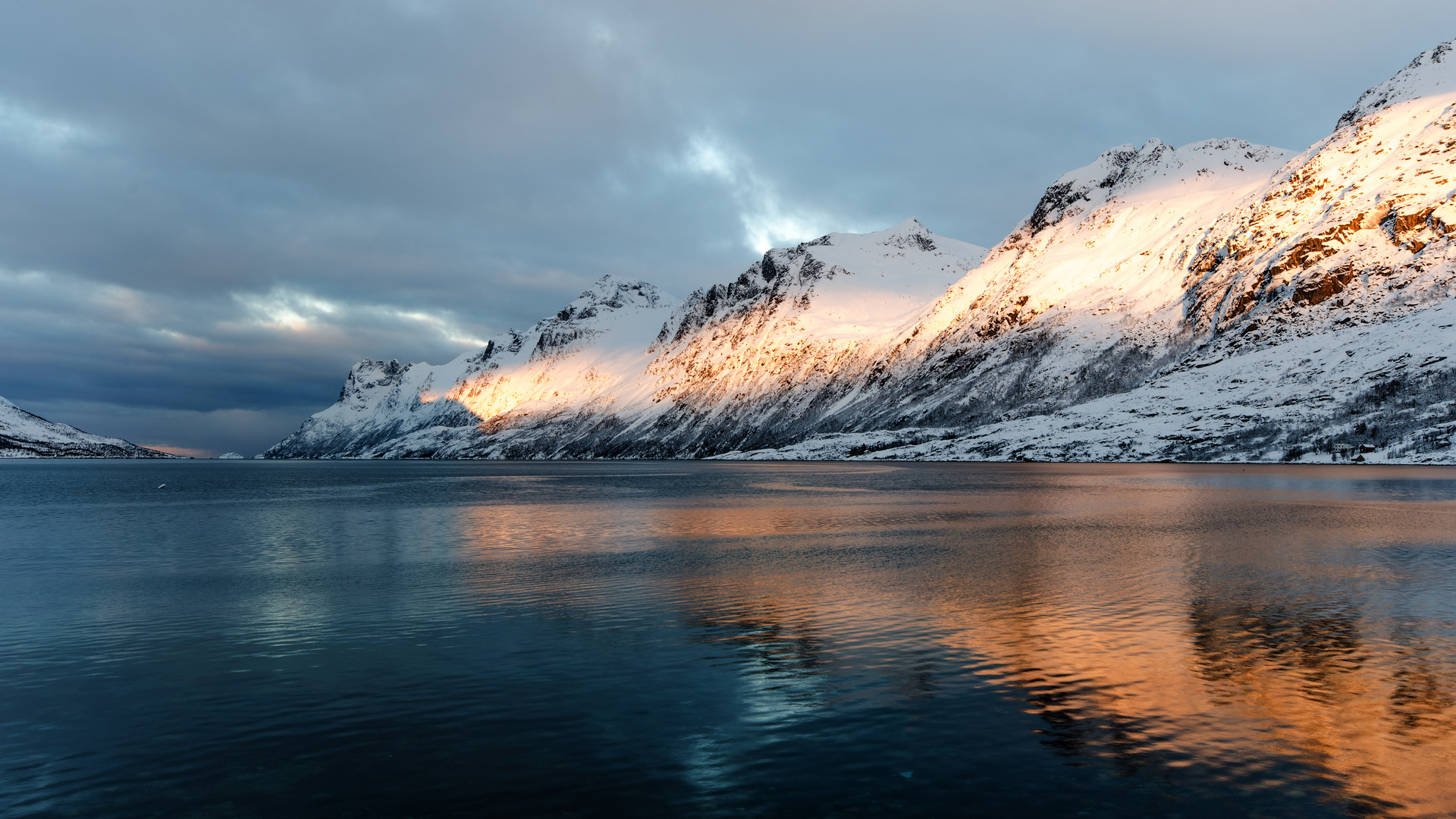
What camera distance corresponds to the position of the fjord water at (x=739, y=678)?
1462 centimetres

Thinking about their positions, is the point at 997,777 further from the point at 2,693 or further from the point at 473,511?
the point at 473,511

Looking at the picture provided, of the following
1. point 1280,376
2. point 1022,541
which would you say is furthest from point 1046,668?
point 1280,376

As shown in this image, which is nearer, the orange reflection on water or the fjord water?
the fjord water

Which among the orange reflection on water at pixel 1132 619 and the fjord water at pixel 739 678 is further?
the orange reflection on water at pixel 1132 619

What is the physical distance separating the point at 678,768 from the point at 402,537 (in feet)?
153

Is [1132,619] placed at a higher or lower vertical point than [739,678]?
lower

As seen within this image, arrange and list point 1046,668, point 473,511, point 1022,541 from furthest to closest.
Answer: point 473,511
point 1022,541
point 1046,668

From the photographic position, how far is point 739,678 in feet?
70.6

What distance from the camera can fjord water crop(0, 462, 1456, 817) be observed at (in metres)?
14.6

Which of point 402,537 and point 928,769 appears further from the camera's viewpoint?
point 402,537

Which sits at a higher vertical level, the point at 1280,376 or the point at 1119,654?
the point at 1280,376

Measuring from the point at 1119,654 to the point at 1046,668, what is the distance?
271cm

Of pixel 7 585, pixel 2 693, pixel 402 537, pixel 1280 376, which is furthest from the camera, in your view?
pixel 1280 376

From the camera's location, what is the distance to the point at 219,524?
6806 centimetres
